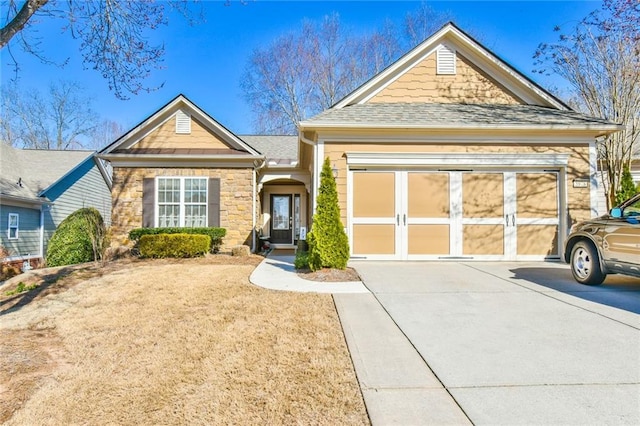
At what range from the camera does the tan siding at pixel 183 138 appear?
1130cm

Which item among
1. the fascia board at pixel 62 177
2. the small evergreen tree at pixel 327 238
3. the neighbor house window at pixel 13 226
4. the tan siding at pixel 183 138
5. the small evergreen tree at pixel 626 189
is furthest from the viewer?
the fascia board at pixel 62 177

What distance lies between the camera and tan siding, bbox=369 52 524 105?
29.7 ft

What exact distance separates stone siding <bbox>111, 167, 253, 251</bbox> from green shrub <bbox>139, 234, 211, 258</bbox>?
1.41 metres

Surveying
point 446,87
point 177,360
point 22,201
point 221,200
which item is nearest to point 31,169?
point 22,201

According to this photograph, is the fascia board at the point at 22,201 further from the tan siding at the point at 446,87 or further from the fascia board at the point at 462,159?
the tan siding at the point at 446,87

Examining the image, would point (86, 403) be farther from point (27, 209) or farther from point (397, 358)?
point (27, 209)

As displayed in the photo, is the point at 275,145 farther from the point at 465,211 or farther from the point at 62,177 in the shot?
the point at 465,211

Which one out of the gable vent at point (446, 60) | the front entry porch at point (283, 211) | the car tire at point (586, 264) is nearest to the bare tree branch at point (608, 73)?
the gable vent at point (446, 60)

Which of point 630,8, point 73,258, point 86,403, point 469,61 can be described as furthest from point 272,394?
point 630,8

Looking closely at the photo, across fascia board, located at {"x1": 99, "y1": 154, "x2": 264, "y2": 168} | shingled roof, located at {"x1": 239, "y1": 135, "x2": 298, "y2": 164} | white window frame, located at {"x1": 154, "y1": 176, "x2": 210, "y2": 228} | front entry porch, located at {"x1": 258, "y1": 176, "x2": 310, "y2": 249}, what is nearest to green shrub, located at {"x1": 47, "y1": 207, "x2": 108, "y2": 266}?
white window frame, located at {"x1": 154, "y1": 176, "x2": 210, "y2": 228}

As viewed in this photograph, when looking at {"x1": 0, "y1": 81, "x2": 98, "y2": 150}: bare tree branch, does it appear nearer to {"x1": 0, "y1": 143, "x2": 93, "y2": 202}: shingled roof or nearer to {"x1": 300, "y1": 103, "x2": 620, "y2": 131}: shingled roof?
{"x1": 0, "y1": 143, "x2": 93, "y2": 202}: shingled roof

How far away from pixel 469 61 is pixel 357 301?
7.81 metres

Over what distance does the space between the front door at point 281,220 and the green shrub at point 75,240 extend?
634 cm

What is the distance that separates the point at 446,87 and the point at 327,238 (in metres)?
5.74
